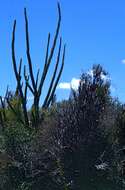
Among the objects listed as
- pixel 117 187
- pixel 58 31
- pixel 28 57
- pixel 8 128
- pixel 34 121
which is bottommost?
pixel 117 187

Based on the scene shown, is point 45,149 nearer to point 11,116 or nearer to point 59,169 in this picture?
point 59,169

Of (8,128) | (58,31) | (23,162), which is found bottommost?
(23,162)

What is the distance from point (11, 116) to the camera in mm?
18125

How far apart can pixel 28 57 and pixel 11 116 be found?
2.61 metres

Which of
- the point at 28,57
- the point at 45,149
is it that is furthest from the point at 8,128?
the point at 28,57

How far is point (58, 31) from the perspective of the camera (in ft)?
68.8

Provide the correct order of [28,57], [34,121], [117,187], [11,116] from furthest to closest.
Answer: [28,57], [11,116], [34,121], [117,187]

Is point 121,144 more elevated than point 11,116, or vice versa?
point 11,116

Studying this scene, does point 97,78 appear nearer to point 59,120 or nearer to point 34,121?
point 59,120

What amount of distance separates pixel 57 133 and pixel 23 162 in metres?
1.08

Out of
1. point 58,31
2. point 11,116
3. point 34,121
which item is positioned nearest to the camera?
point 34,121

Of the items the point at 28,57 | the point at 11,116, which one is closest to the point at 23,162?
the point at 11,116

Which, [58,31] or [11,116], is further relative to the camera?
[58,31]

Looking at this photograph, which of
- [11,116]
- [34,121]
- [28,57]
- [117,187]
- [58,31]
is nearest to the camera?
[117,187]
